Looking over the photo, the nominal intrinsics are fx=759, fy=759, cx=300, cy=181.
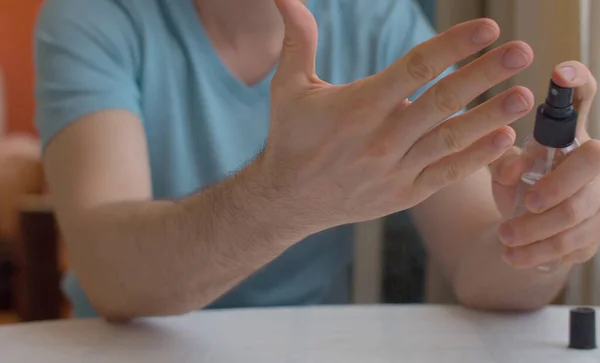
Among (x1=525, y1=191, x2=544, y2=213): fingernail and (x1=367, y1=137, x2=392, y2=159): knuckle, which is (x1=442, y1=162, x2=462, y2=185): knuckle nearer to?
(x1=367, y1=137, x2=392, y2=159): knuckle

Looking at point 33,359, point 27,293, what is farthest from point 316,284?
point 27,293

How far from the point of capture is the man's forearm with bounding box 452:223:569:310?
2.93ft

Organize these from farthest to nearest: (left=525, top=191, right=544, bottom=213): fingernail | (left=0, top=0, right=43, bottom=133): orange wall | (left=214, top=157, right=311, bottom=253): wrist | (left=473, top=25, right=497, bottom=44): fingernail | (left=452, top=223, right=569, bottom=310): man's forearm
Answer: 1. (left=0, top=0, right=43, bottom=133): orange wall
2. (left=452, top=223, right=569, bottom=310): man's forearm
3. (left=525, top=191, right=544, bottom=213): fingernail
4. (left=214, top=157, right=311, bottom=253): wrist
5. (left=473, top=25, right=497, bottom=44): fingernail

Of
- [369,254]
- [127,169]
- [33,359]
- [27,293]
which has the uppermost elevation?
[127,169]

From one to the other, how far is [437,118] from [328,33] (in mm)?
581

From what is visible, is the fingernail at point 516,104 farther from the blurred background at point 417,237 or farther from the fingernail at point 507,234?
the blurred background at point 417,237

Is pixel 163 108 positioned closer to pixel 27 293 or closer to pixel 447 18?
pixel 447 18

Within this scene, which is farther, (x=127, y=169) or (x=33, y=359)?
(x=127, y=169)

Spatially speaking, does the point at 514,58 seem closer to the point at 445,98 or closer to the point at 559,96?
the point at 445,98

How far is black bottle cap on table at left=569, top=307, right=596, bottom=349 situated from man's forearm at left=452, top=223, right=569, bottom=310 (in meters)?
0.13

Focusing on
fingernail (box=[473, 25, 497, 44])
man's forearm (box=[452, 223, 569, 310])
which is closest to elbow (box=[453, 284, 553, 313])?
man's forearm (box=[452, 223, 569, 310])

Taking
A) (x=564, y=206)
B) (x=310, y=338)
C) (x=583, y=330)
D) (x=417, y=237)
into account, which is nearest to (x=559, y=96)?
(x=564, y=206)

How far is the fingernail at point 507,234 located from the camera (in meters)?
0.79

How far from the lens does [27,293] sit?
2.53 m
